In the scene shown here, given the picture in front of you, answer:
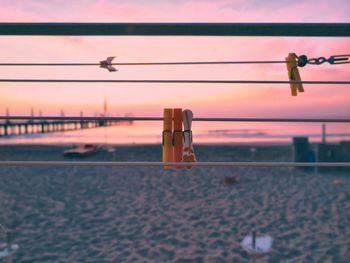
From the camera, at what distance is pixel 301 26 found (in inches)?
54.6

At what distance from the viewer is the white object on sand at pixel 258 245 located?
4.25 m

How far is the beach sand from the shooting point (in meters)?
4.76

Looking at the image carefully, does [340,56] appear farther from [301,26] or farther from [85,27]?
[85,27]

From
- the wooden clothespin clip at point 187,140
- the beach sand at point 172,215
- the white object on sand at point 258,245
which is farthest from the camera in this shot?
the beach sand at point 172,215

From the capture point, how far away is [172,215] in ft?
20.4

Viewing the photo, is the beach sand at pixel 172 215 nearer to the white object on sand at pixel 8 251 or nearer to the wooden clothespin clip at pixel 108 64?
the white object on sand at pixel 8 251

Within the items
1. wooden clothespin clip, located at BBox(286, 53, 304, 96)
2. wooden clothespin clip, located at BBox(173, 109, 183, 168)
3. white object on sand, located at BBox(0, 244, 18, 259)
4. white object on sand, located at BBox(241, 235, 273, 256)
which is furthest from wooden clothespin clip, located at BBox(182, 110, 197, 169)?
white object on sand, located at BBox(0, 244, 18, 259)

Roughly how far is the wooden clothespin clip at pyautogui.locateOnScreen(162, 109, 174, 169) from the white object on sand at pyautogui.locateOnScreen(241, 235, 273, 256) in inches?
126

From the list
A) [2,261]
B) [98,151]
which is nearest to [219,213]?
[2,261]

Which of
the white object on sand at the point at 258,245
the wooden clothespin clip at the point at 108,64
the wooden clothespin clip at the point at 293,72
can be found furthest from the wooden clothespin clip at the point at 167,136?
the white object on sand at the point at 258,245

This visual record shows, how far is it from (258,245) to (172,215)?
2.17 metres

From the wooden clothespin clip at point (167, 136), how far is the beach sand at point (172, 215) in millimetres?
3334

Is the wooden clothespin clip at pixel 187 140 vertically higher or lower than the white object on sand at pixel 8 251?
higher

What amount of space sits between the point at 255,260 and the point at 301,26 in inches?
153
